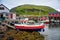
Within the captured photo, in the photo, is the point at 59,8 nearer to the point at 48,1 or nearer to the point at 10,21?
the point at 48,1

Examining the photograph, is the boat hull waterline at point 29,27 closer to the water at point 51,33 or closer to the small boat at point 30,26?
the small boat at point 30,26

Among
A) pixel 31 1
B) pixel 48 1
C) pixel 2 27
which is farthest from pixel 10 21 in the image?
pixel 48 1

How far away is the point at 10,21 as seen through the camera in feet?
14.0

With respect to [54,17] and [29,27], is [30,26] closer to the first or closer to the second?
[29,27]

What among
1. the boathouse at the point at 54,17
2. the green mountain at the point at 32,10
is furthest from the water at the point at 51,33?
the green mountain at the point at 32,10

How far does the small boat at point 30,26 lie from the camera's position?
416 cm

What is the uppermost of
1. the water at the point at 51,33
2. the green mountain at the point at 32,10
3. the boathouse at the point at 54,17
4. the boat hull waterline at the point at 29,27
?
the green mountain at the point at 32,10

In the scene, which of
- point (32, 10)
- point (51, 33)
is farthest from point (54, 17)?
point (32, 10)

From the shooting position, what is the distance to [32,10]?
4.23 m

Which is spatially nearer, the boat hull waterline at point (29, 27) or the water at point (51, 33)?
the boat hull waterline at point (29, 27)

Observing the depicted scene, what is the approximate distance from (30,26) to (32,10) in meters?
0.32

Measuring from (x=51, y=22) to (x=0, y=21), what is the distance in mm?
1004

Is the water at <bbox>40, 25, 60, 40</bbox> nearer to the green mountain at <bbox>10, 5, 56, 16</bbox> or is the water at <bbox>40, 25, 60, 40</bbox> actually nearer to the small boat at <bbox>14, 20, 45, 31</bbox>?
the small boat at <bbox>14, 20, 45, 31</bbox>

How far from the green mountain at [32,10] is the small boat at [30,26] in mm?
194
